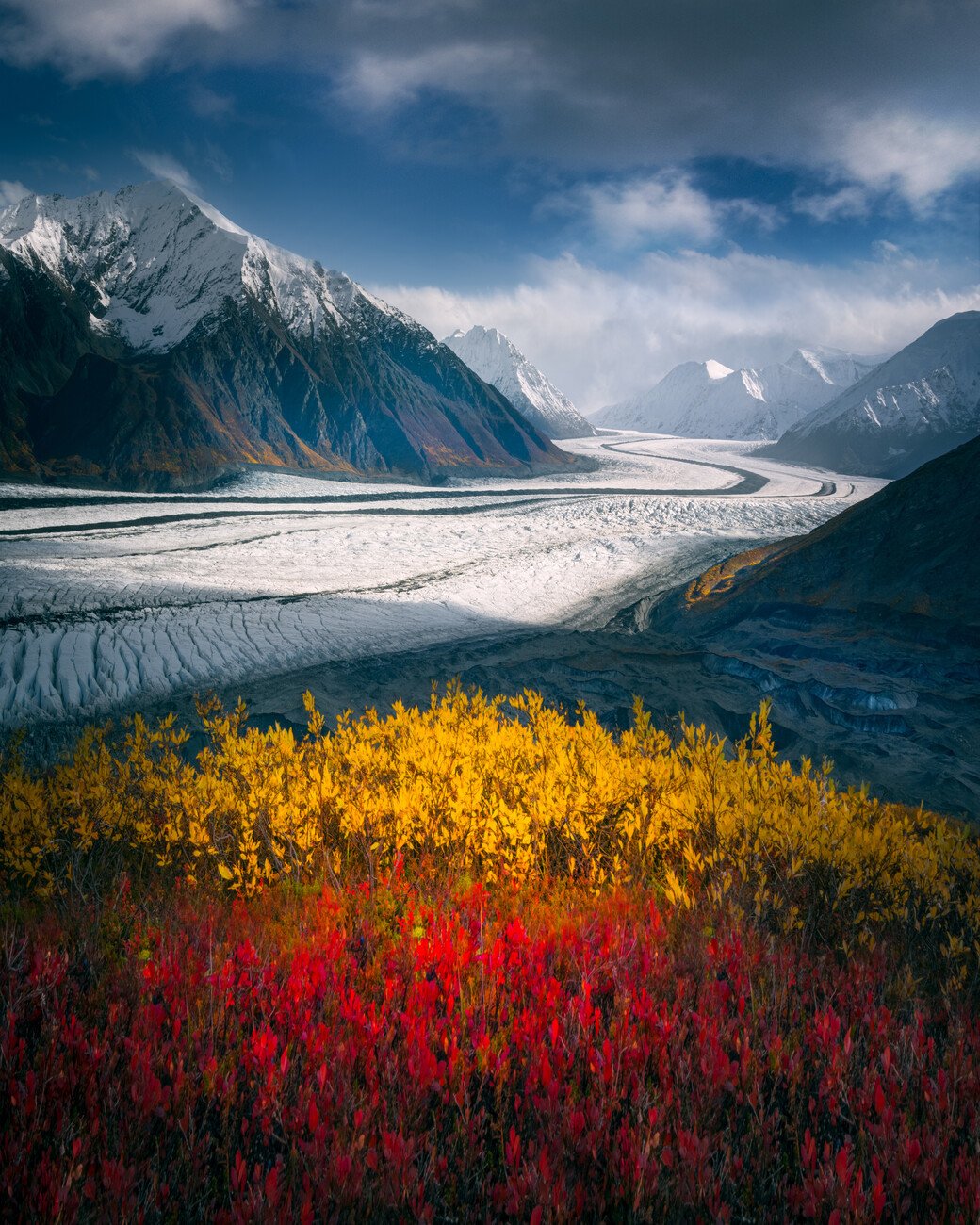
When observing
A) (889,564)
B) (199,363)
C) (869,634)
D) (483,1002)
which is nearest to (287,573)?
(869,634)

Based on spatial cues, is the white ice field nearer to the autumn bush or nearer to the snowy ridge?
the autumn bush

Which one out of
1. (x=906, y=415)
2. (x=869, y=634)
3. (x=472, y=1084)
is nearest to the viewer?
(x=472, y=1084)

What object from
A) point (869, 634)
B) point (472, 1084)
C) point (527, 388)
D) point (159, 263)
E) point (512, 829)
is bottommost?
point (472, 1084)

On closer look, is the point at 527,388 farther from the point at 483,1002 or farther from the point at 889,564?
the point at 483,1002

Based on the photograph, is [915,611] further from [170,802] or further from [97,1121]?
[97,1121]

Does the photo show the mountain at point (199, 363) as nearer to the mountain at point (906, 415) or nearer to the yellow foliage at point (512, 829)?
the yellow foliage at point (512, 829)

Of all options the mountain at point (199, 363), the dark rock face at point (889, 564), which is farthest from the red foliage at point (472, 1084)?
the mountain at point (199, 363)

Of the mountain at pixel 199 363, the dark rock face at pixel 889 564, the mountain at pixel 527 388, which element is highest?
the mountain at pixel 527 388

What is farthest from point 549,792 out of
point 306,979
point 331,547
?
point 331,547
